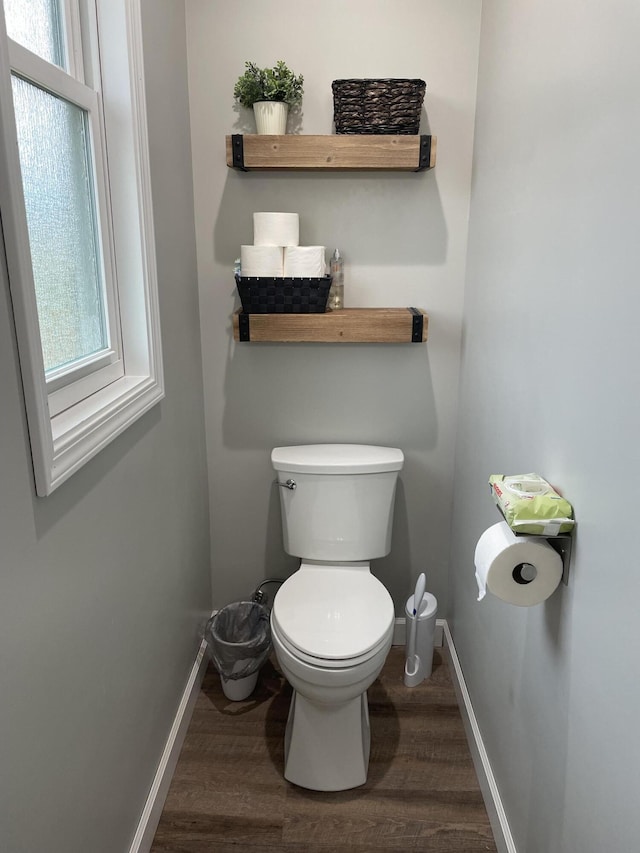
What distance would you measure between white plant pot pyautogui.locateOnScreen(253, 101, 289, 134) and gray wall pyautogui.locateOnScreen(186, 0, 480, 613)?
107 mm

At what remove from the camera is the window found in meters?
1.11

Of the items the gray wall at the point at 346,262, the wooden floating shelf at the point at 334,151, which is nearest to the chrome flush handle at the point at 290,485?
the gray wall at the point at 346,262

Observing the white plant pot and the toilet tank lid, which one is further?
the toilet tank lid

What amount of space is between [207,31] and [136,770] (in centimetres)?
210

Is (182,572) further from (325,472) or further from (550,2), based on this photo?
(550,2)

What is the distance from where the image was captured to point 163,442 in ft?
5.91

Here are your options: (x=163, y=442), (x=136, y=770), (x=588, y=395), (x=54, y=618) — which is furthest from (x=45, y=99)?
(x=136, y=770)

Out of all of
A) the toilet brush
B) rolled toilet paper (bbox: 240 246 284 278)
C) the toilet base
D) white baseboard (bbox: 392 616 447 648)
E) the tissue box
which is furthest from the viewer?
white baseboard (bbox: 392 616 447 648)

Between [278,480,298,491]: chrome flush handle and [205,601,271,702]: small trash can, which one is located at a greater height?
[278,480,298,491]: chrome flush handle

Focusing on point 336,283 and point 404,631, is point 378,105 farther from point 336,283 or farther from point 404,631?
point 404,631

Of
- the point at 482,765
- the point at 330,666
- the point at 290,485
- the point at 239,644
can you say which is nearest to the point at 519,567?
the point at 330,666

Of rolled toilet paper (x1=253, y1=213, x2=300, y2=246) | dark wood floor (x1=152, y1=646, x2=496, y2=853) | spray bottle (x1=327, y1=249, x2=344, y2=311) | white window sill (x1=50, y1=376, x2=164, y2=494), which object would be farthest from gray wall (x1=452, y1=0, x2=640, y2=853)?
white window sill (x1=50, y1=376, x2=164, y2=494)

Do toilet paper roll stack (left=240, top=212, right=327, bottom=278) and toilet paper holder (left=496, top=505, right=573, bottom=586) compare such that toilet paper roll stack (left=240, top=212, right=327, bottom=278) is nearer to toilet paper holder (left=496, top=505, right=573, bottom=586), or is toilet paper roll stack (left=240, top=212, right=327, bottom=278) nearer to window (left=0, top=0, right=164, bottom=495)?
window (left=0, top=0, right=164, bottom=495)

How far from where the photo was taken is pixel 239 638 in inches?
90.7
